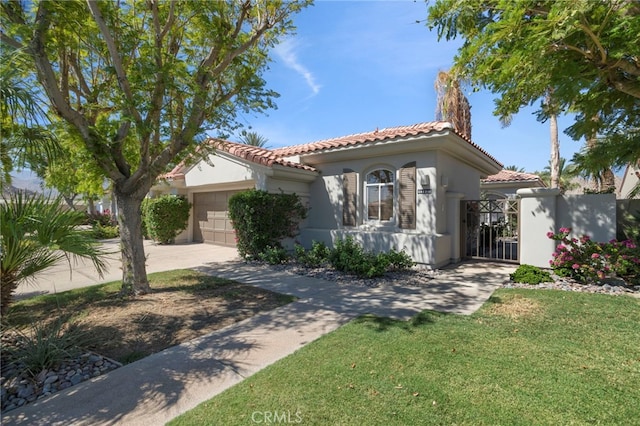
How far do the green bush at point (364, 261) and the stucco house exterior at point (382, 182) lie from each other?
88cm

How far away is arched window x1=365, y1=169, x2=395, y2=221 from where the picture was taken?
10375 mm

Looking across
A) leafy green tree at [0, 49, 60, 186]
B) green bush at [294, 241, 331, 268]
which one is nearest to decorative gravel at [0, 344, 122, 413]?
leafy green tree at [0, 49, 60, 186]

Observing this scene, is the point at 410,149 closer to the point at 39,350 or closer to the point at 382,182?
the point at 382,182

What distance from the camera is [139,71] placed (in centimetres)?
587

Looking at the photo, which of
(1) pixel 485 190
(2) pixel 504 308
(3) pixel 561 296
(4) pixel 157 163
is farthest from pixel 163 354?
(1) pixel 485 190

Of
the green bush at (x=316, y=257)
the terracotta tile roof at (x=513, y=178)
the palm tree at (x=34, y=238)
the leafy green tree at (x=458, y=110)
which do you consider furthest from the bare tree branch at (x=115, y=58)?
the terracotta tile roof at (x=513, y=178)

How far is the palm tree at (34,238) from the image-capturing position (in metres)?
3.41

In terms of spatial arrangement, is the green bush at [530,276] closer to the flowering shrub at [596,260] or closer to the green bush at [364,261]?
the flowering shrub at [596,260]

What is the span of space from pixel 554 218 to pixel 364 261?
561cm

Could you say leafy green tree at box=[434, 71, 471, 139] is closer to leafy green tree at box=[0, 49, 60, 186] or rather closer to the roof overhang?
the roof overhang

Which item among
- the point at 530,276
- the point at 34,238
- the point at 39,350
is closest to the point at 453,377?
the point at 39,350

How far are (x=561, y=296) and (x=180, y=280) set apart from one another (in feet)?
30.0

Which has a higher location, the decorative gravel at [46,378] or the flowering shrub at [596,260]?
the flowering shrub at [596,260]

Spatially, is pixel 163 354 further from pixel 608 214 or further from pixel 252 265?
pixel 608 214
